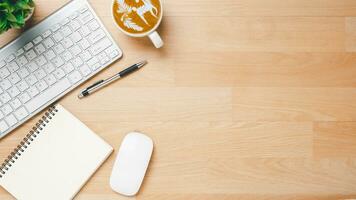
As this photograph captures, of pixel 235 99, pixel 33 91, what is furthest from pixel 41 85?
pixel 235 99

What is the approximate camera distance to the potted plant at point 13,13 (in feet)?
2.56

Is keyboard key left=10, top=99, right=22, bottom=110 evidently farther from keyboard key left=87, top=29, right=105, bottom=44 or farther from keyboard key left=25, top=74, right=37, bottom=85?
keyboard key left=87, top=29, right=105, bottom=44

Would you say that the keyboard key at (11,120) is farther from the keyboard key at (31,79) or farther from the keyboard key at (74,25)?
the keyboard key at (74,25)

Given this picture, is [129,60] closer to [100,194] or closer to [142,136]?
[142,136]

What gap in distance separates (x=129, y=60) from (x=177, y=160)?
23cm

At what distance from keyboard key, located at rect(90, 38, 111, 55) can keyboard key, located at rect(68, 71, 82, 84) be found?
5 cm

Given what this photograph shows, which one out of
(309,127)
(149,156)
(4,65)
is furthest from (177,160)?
(4,65)

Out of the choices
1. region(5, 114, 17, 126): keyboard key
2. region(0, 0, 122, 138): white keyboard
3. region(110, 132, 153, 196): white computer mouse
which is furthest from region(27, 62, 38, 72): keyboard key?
region(110, 132, 153, 196): white computer mouse

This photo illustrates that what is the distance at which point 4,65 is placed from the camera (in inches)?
34.6

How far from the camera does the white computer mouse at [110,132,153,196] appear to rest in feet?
2.91

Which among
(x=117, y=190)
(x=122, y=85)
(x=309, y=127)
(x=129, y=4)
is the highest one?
(x=129, y=4)

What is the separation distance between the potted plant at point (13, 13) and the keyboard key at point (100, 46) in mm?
140

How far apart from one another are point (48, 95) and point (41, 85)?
1.0 inches

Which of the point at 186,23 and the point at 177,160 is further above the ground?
the point at 186,23
